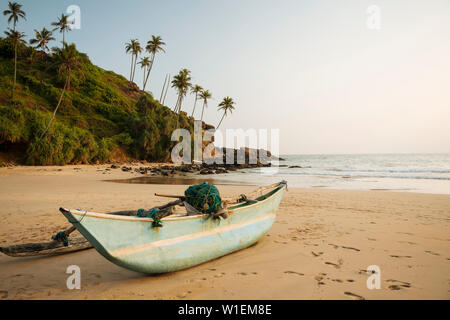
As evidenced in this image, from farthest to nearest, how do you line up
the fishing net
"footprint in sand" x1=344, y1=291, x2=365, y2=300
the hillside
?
the hillside
the fishing net
"footprint in sand" x1=344, y1=291, x2=365, y2=300

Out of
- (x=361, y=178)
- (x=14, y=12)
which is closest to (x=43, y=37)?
(x=14, y=12)

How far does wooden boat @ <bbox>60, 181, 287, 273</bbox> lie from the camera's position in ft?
8.38

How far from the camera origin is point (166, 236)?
3.14 metres

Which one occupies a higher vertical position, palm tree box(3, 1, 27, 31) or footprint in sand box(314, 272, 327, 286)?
palm tree box(3, 1, 27, 31)

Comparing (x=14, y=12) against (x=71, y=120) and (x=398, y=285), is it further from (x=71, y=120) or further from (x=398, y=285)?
(x=398, y=285)

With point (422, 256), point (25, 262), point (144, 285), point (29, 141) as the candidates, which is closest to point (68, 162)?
point (29, 141)

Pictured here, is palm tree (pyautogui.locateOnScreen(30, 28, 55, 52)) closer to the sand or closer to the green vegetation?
the green vegetation

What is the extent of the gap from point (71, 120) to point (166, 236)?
40.5 metres

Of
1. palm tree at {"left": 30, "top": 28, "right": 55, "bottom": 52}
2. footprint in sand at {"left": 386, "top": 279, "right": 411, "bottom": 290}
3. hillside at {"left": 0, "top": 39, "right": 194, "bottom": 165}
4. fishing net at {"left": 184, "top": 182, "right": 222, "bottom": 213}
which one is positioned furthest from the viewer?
palm tree at {"left": 30, "top": 28, "right": 55, "bottom": 52}

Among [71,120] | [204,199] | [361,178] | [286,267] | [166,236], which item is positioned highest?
[71,120]

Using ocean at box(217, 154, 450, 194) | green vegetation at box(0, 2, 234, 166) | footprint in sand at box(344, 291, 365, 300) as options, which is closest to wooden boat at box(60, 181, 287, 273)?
footprint in sand at box(344, 291, 365, 300)

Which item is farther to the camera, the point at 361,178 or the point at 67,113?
the point at 67,113

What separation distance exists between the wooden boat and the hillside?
24524 millimetres

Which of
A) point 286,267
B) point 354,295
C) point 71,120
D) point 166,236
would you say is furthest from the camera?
point 71,120
